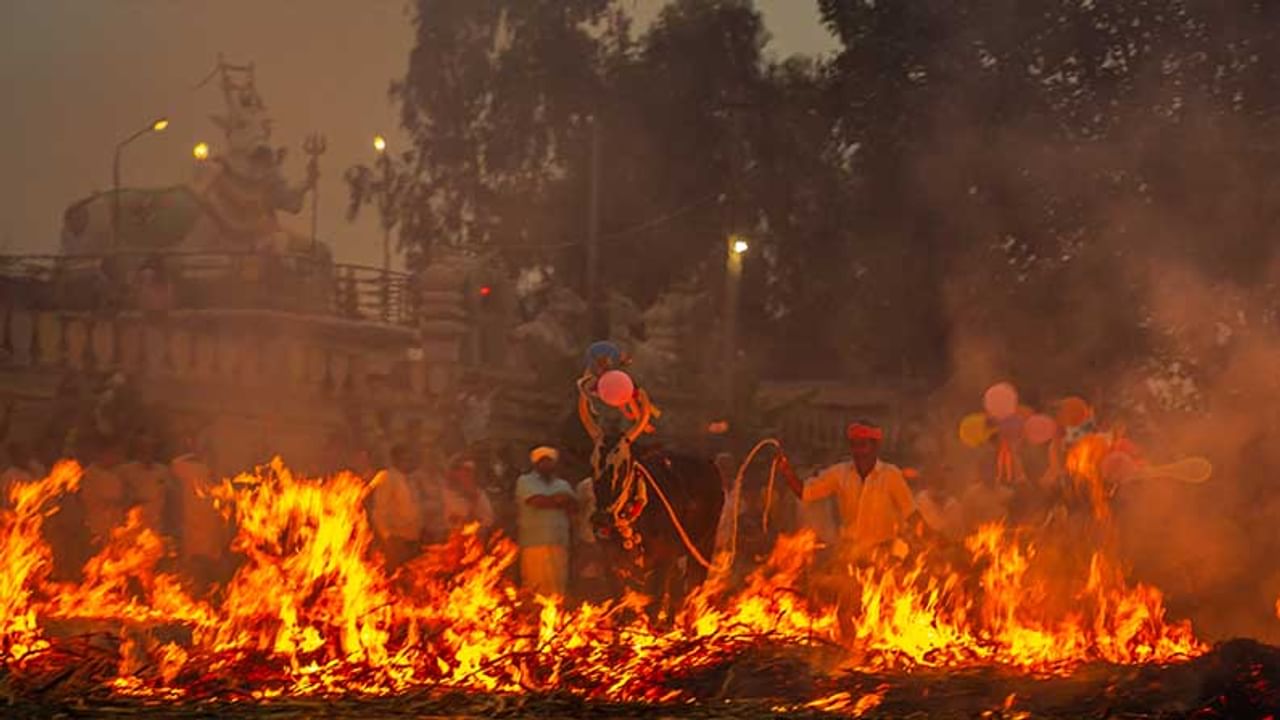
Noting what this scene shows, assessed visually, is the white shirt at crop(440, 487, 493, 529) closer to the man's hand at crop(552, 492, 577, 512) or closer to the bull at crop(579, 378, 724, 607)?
the man's hand at crop(552, 492, 577, 512)

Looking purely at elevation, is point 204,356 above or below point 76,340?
below

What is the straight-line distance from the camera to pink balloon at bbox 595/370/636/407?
33.1ft

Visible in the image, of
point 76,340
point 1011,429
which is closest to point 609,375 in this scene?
point 1011,429

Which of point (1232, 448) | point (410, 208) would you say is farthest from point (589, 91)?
point (1232, 448)

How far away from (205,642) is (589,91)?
28928 millimetres

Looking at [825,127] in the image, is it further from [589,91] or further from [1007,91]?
[1007,91]

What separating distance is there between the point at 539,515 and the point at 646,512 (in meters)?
1.99

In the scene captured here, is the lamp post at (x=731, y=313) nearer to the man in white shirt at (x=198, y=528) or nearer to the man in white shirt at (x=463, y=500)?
the man in white shirt at (x=463, y=500)

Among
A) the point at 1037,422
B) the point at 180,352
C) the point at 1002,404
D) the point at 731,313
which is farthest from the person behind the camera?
the point at 731,313

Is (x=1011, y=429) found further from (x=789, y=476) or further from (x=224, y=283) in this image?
(x=224, y=283)

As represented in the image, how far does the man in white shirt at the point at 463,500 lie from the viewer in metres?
12.9

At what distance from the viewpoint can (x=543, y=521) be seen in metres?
12.7

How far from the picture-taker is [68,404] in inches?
779

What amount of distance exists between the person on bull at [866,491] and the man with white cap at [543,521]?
2.67 metres
